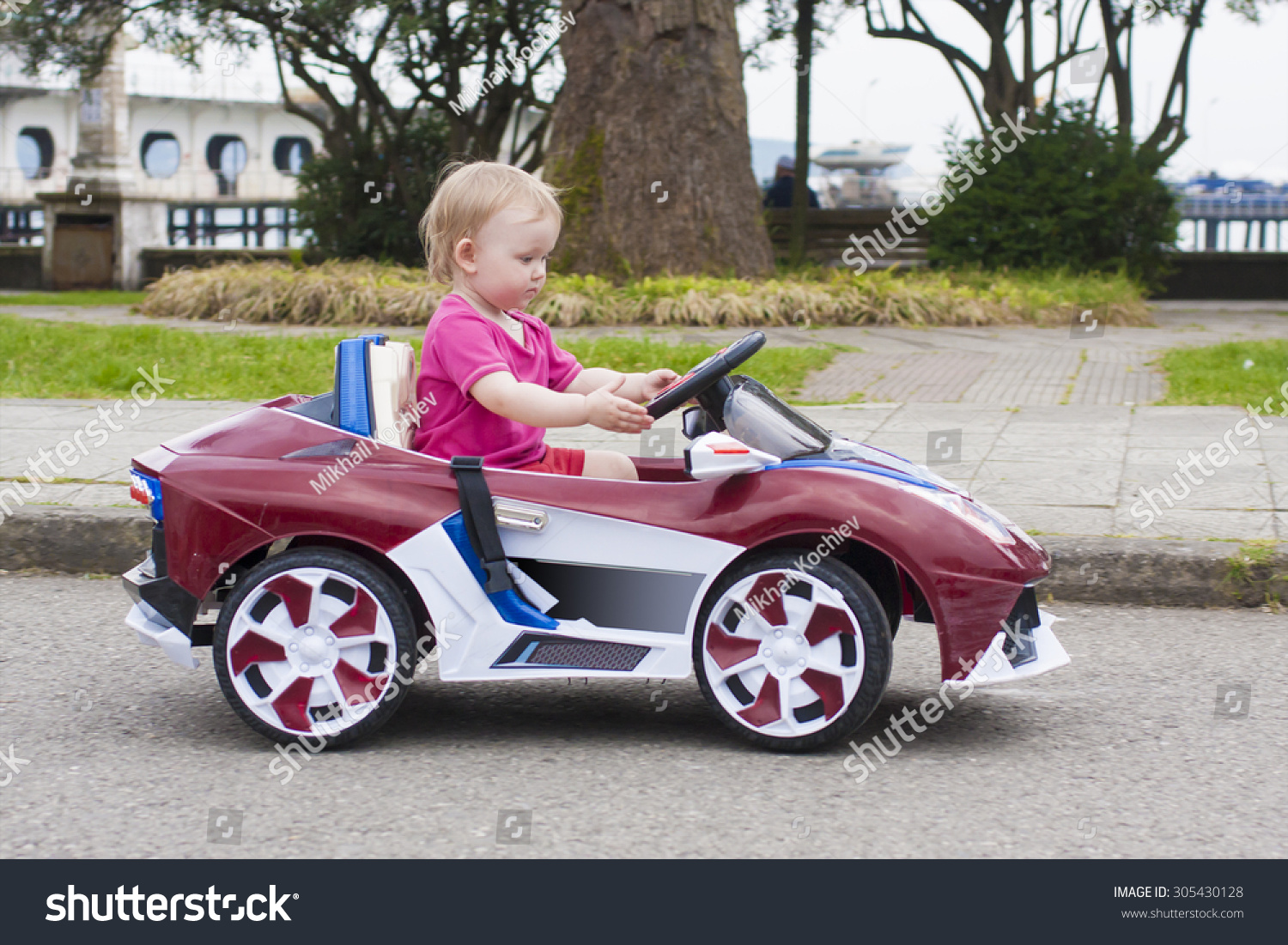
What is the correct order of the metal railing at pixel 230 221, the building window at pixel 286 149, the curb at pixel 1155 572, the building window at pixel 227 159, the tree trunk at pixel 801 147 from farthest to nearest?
the building window at pixel 286 149 → the building window at pixel 227 159 → the metal railing at pixel 230 221 → the tree trunk at pixel 801 147 → the curb at pixel 1155 572

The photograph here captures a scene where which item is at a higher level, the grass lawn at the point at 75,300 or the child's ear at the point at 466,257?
the child's ear at the point at 466,257

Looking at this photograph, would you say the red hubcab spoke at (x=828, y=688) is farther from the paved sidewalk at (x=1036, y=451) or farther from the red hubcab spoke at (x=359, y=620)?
the paved sidewalk at (x=1036, y=451)

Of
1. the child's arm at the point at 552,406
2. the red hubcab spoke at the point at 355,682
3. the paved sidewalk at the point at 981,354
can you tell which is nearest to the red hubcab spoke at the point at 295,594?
the red hubcab spoke at the point at 355,682

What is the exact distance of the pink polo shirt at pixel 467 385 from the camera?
3.19 m

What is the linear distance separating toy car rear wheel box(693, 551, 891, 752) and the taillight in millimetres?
1281


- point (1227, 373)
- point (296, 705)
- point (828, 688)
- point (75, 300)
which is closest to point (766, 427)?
point (828, 688)

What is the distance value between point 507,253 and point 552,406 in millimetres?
407

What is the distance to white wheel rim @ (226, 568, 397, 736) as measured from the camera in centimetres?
308

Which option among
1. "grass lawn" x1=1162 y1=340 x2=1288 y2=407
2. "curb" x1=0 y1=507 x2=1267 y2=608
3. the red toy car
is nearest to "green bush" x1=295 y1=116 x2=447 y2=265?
"grass lawn" x1=1162 y1=340 x2=1288 y2=407

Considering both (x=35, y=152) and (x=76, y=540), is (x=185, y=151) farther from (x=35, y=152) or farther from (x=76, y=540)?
(x=76, y=540)

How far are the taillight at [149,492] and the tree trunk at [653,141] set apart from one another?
9.81 m

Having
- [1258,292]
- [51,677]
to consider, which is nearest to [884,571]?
[51,677]
